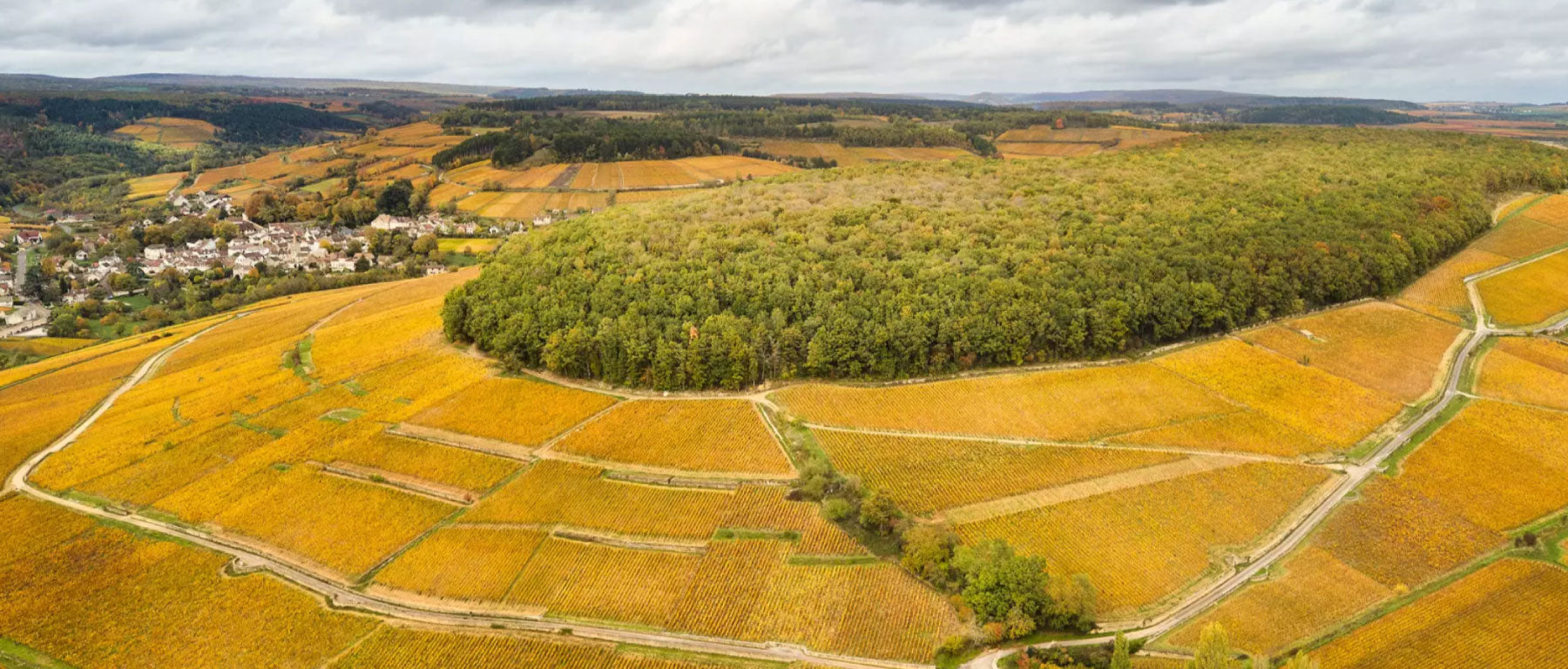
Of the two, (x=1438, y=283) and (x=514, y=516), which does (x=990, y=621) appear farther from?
(x=1438, y=283)

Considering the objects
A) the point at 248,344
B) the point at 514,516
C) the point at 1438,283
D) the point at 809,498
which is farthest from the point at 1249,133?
the point at 248,344

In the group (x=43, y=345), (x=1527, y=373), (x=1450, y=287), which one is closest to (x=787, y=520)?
(x=1527, y=373)

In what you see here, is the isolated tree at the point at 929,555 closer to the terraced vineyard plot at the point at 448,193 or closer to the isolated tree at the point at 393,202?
the terraced vineyard plot at the point at 448,193

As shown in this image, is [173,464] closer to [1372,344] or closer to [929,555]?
[929,555]

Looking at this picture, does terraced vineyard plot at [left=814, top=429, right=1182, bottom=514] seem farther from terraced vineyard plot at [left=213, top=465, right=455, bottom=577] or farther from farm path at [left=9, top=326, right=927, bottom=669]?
terraced vineyard plot at [left=213, top=465, right=455, bottom=577]

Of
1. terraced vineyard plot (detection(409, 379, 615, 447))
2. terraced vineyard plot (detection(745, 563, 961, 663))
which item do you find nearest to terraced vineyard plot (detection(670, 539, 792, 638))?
terraced vineyard plot (detection(745, 563, 961, 663))

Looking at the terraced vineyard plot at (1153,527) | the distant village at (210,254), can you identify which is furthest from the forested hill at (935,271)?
the distant village at (210,254)
